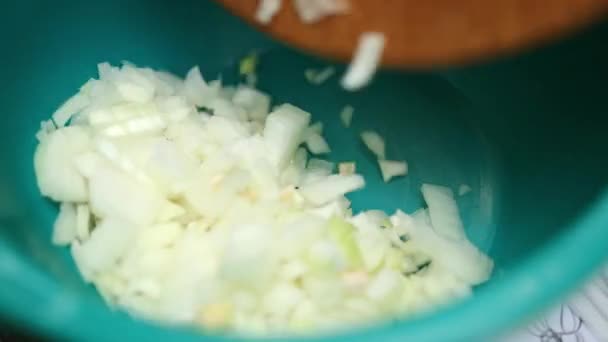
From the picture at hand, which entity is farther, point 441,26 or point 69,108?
point 69,108

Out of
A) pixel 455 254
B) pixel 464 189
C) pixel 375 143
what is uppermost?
pixel 375 143

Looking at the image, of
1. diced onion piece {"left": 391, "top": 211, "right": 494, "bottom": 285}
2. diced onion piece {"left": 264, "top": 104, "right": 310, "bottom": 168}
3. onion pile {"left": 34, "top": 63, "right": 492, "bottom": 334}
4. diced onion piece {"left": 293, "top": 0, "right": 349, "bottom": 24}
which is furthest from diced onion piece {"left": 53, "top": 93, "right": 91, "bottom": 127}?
diced onion piece {"left": 391, "top": 211, "right": 494, "bottom": 285}

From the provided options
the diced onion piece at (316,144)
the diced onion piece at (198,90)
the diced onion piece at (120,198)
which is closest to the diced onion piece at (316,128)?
the diced onion piece at (316,144)

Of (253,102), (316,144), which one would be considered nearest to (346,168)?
(316,144)

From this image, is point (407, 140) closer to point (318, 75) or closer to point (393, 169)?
point (393, 169)

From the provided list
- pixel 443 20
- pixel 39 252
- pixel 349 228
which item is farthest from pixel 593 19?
pixel 39 252

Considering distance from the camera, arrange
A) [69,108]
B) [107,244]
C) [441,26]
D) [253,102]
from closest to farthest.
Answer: [441,26]
[107,244]
[69,108]
[253,102]

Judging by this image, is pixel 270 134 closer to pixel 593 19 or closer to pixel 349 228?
pixel 349 228

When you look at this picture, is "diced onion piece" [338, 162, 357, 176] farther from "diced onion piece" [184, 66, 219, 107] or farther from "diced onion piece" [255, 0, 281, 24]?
"diced onion piece" [255, 0, 281, 24]
